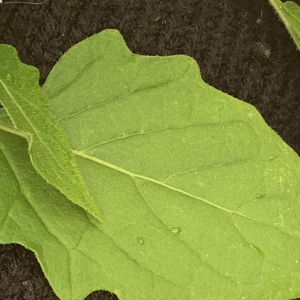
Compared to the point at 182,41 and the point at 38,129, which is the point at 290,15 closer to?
the point at 182,41

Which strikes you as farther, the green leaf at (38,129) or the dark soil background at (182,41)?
the dark soil background at (182,41)

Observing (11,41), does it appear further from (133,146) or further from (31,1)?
(133,146)

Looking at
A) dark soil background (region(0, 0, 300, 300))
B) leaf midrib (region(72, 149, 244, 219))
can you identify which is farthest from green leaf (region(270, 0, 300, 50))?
leaf midrib (region(72, 149, 244, 219))

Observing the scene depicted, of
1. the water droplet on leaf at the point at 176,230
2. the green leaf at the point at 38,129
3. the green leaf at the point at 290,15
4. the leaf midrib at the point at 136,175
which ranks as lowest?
the water droplet on leaf at the point at 176,230

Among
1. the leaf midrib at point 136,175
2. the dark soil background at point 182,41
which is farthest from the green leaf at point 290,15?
the leaf midrib at point 136,175

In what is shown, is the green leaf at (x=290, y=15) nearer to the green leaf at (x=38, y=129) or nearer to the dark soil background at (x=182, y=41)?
the dark soil background at (x=182, y=41)

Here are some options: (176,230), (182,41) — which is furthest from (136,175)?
(182,41)
